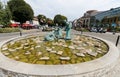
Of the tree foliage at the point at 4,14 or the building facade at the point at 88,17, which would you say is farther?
the building facade at the point at 88,17

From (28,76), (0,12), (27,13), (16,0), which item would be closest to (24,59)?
(28,76)

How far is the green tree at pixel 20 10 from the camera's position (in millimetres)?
46094

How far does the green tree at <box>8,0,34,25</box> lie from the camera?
151 feet

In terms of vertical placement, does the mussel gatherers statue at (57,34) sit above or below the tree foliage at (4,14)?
below

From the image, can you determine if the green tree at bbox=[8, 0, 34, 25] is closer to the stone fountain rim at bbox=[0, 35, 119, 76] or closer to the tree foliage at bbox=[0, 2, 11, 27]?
the tree foliage at bbox=[0, 2, 11, 27]

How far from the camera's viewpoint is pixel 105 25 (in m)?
55.5

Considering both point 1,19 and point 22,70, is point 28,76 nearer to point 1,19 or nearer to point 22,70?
point 22,70

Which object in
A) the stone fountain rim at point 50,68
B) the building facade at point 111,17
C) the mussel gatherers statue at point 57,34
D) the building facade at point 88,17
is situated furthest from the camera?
the building facade at point 88,17

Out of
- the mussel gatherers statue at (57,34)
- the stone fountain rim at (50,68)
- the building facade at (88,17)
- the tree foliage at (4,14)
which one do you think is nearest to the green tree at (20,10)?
the tree foliage at (4,14)

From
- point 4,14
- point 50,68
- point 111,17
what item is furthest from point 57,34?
point 111,17

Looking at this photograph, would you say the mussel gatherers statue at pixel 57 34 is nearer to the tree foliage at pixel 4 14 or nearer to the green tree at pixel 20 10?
the tree foliage at pixel 4 14

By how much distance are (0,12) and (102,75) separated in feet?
108

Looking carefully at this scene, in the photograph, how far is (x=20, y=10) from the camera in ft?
150

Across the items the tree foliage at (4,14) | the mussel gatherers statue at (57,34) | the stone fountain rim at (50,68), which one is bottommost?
the stone fountain rim at (50,68)
